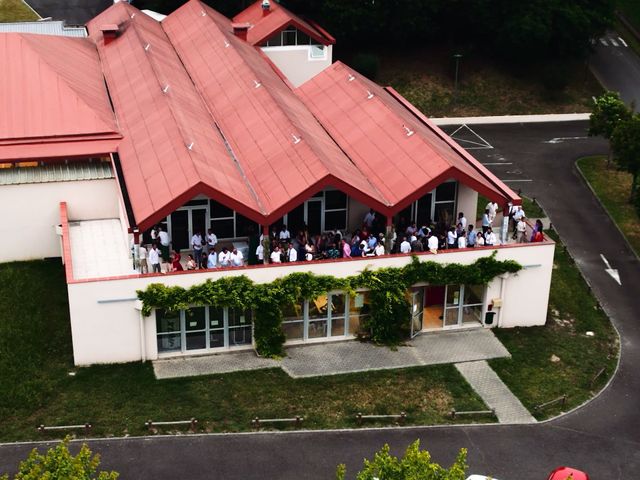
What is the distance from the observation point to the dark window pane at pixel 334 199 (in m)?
43.6

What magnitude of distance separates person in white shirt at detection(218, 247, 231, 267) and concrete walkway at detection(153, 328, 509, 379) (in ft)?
12.6

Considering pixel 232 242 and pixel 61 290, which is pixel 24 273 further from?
pixel 232 242

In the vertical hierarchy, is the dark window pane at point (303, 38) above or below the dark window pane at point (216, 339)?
above

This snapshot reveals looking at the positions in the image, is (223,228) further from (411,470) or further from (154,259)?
(411,470)

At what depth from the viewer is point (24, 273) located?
148 ft

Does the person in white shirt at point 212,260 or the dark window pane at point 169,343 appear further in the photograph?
the dark window pane at point 169,343

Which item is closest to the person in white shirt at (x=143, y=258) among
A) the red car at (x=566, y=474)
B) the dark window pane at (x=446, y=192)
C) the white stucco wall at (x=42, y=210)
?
the white stucco wall at (x=42, y=210)

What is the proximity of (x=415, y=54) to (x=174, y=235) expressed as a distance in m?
40.7

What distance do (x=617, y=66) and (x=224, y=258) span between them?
51848 mm

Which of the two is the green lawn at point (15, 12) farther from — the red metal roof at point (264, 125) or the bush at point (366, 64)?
the bush at point (366, 64)

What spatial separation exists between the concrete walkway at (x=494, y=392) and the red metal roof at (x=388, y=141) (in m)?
7.56

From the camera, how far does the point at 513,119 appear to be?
72.5 meters

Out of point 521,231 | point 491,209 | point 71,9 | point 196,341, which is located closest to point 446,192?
point 491,209

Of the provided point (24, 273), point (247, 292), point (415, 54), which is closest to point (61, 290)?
point (24, 273)
